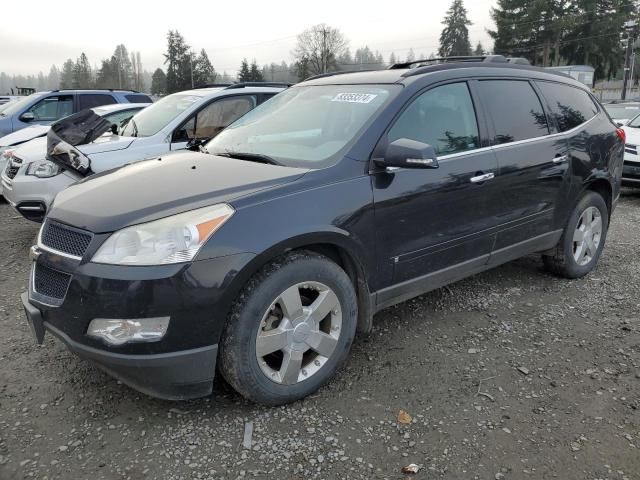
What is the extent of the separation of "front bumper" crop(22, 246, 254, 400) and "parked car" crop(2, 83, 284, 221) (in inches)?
113

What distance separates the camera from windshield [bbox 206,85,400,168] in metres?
3.12

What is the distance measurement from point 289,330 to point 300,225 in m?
Answer: 0.54

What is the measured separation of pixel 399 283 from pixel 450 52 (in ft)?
225

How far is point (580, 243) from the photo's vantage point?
15.1ft

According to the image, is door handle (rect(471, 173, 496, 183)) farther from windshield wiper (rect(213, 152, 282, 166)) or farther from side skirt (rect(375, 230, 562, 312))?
windshield wiper (rect(213, 152, 282, 166))

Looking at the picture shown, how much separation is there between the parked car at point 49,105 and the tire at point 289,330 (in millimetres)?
9189

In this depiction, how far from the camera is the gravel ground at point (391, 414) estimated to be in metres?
2.37

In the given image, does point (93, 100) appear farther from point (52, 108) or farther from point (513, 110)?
point (513, 110)

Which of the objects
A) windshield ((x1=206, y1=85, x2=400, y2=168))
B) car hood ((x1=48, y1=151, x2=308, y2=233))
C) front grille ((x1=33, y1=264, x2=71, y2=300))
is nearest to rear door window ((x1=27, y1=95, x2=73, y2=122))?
windshield ((x1=206, y1=85, x2=400, y2=168))

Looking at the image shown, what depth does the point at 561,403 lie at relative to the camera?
283 centimetres

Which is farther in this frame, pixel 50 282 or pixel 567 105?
pixel 567 105

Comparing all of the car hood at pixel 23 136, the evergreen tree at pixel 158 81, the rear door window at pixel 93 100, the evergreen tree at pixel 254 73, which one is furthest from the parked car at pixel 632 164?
the evergreen tree at pixel 158 81

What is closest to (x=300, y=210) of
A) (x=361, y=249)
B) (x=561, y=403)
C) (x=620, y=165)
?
(x=361, y=249)

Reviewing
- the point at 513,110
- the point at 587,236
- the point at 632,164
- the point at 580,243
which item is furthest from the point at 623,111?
the point at 513,110
